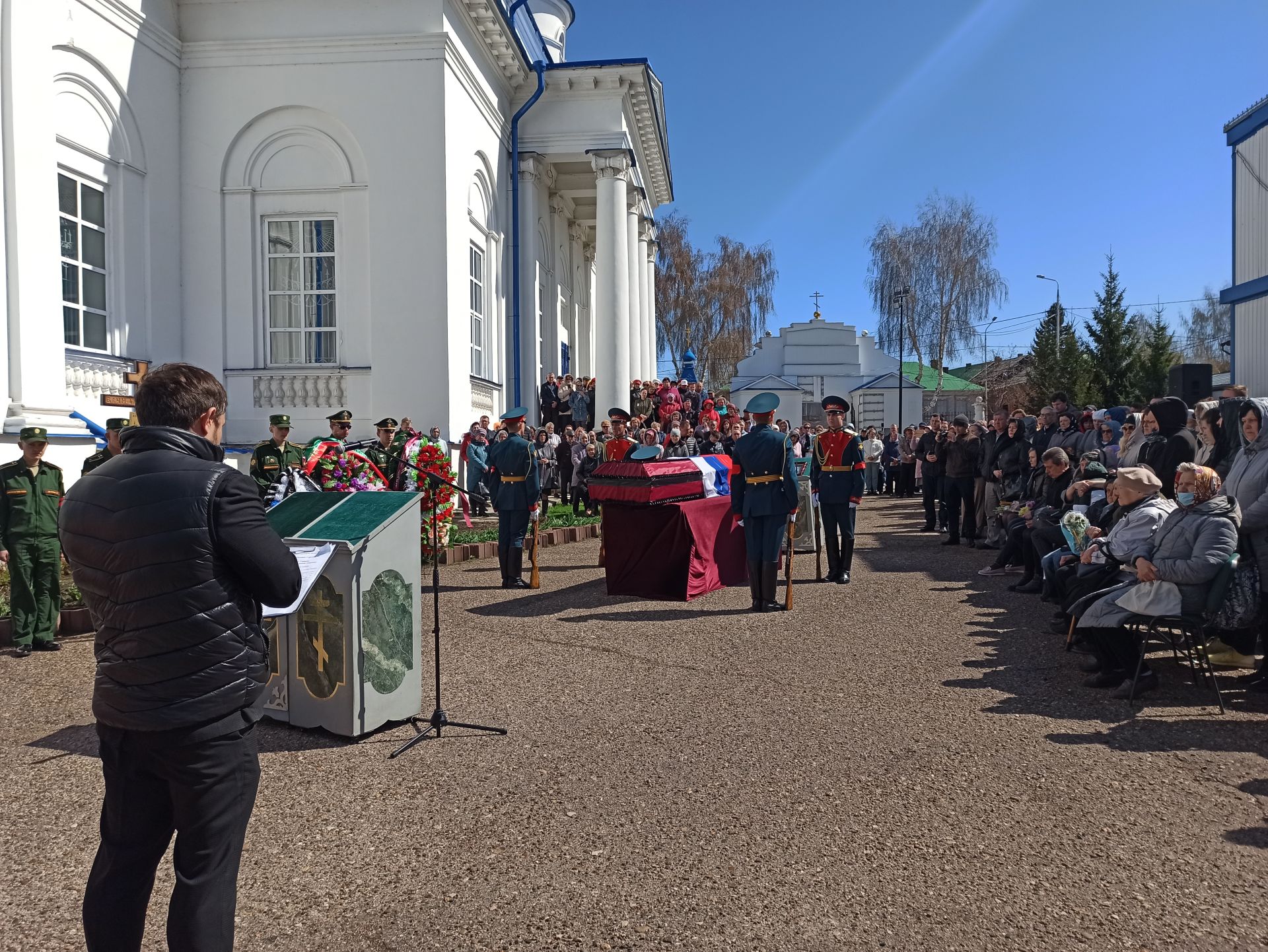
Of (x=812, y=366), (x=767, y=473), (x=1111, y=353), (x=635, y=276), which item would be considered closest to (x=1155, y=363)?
(x=1111, y=353)

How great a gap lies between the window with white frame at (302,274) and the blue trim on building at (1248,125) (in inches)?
716

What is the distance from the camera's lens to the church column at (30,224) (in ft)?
40.0

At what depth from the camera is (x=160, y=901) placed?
12.1 feet

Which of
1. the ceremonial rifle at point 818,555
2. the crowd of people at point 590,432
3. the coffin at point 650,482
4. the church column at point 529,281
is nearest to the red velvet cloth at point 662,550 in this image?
the coffin at point 650,482

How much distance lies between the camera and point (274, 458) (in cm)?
1159

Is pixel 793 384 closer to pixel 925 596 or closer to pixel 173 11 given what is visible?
pixel 173 11

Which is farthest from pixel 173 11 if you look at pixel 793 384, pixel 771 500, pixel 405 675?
pixel 793 384

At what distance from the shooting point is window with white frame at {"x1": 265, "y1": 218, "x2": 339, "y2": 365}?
1747cm

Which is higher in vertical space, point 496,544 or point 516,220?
point 516,220

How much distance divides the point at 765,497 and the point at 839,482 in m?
1.80

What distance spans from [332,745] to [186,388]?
313cm

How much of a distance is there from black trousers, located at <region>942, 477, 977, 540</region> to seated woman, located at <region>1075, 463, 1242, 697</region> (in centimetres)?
803

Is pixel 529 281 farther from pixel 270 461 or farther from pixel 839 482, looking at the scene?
pixel 839 482

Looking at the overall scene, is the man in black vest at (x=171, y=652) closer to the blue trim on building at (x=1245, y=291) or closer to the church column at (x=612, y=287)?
the church column at (x=612, y=287)
